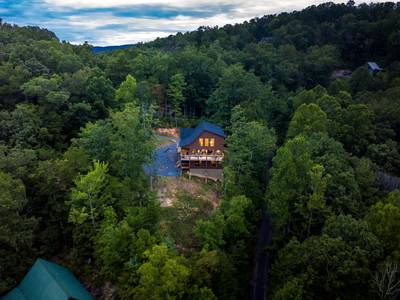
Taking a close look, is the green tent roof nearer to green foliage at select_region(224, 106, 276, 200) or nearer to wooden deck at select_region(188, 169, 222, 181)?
green foliage at select_region(224, 106, 276, 200)

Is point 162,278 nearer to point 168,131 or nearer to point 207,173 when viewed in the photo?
point 207,173

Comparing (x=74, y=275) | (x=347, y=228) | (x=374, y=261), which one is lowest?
(x=74, y=275)

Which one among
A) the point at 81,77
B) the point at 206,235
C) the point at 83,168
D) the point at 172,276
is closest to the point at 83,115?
the point at 81,77

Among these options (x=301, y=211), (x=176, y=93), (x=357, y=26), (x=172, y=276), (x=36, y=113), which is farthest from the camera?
(x=357, y=26)

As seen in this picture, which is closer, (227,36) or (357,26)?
(357,26)

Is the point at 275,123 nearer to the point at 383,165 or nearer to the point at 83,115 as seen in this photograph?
the point at 383,165

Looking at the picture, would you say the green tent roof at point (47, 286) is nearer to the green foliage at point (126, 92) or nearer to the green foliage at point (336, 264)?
the green foliage at point (336, 264)

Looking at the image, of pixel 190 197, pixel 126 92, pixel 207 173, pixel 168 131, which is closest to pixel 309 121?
pixel 207 173

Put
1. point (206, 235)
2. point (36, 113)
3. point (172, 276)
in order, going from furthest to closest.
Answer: point (36, 113) → point (206, 235) → point (172, 276)

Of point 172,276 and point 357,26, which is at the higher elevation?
point 357,26
